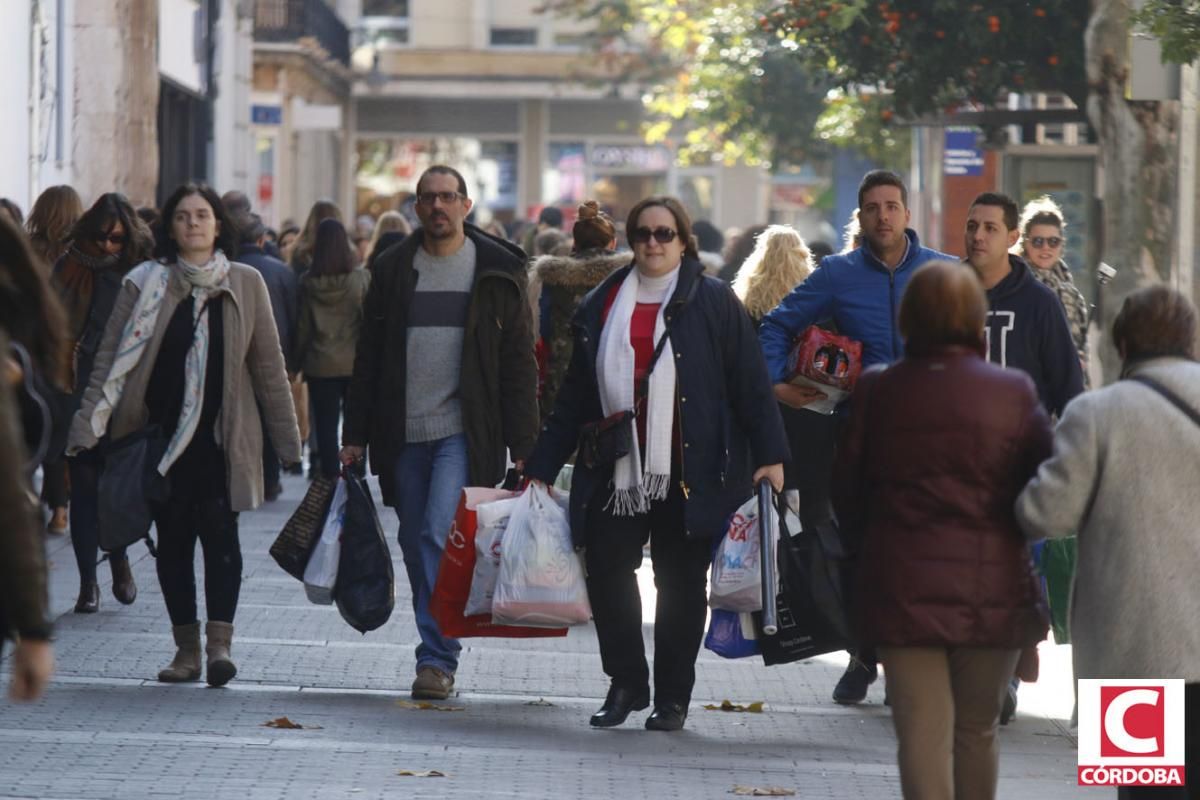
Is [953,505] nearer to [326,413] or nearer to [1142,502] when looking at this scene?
[1142,502]

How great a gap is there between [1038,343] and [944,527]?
2836 millimetres

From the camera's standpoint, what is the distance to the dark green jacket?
849cm

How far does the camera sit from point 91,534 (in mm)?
10617

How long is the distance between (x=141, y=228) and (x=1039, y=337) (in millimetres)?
3933

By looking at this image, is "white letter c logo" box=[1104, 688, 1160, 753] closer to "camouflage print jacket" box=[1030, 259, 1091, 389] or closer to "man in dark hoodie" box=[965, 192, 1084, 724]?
"man in dark hoodie" box=[965, 192, 1084, 724]

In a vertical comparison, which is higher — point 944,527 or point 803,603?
point 944,527

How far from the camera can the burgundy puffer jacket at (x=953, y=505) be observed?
17.6ft

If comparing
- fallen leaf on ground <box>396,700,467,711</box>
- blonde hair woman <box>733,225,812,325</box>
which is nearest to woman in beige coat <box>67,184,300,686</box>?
fallen leaf on ground <box>396,700,467,711</box>

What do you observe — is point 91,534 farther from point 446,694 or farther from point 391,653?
point 446,694

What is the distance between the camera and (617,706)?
811cm

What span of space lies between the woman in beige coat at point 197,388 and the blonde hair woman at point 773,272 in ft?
7.93

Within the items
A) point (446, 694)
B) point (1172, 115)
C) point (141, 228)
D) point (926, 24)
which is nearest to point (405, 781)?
point (446, 694)

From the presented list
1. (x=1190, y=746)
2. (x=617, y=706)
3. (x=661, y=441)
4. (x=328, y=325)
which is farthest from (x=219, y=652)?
(x=328, y=325)

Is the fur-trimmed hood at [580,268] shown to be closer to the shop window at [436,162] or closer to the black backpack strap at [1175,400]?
the black backpack strap at [1175,400]
